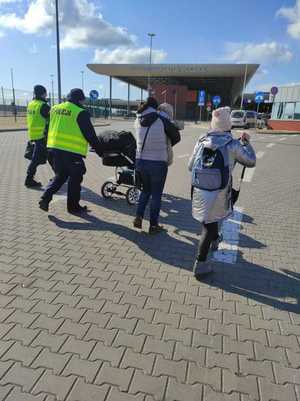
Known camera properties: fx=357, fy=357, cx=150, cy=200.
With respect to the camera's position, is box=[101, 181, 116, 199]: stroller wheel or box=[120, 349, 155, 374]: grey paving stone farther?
box=[101, 181, 116, 199]: stroller wheel

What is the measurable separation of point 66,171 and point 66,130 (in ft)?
2.04

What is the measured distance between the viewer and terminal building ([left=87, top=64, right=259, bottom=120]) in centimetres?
5741

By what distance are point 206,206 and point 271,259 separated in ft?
4.71

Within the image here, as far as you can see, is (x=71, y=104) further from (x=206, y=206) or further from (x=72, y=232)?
(x=206, y=206)

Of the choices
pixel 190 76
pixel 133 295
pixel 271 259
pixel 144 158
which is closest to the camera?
pixel 133 295

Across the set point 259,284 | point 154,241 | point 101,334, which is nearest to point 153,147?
point 154,241

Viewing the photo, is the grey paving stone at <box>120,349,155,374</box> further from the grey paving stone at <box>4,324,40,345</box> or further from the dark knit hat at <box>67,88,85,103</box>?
the dark knit hat at <box>67,88,85,103</box>

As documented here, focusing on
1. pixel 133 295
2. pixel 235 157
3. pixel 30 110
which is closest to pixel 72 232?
pixel 133 295

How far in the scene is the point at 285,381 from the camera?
2414 millimetres

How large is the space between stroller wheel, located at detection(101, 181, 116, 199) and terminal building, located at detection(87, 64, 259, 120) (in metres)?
48.5

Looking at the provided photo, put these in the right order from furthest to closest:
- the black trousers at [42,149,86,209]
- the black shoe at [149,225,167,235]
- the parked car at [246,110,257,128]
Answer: the parked car at [246,110,257,128]
the black trousers at [42,149,86,209]
the black shoe at [149,225,167,235]

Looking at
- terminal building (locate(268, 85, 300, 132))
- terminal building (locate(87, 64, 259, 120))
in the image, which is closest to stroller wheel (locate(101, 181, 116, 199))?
terminal building (locate(268, 85, 300, 132))

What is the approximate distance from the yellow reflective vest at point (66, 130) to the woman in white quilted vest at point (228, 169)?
2.22 meters

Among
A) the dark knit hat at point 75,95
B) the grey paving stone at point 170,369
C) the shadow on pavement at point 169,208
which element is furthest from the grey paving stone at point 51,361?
the dark knit hat at point 75,95
